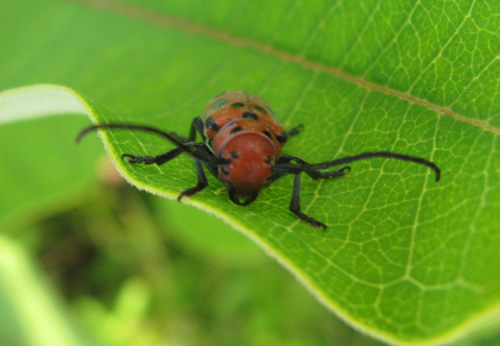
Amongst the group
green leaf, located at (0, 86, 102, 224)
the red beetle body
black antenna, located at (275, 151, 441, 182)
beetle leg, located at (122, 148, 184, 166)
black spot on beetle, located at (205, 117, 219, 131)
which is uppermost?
black antenna, located at (275, 151, 441, 182)

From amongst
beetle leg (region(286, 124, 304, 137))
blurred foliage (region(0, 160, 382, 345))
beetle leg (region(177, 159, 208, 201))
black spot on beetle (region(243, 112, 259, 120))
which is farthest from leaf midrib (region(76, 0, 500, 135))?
blurred foliage (region(0, 160, 382, 345))

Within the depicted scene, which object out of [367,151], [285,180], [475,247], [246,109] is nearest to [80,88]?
[246,109]

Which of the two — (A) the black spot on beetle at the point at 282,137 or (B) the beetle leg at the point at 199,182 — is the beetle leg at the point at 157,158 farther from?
(A) the black spot on beetle at the point at 282,137

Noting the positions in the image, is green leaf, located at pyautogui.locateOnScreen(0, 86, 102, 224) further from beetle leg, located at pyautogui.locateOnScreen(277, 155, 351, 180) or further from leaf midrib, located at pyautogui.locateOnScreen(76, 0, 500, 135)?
beetle leg, located at pyautogui.locateOnScreen(277, 155, 351, 180)

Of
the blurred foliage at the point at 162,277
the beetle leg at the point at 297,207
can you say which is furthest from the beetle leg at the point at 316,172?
the blurred foliage at the point at 162,277

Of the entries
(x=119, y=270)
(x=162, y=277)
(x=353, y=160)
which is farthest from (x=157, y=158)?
→ (x=119, y=270)

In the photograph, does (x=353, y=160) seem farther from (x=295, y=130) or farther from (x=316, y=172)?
(x=295, y=130)

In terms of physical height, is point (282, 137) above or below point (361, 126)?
below
